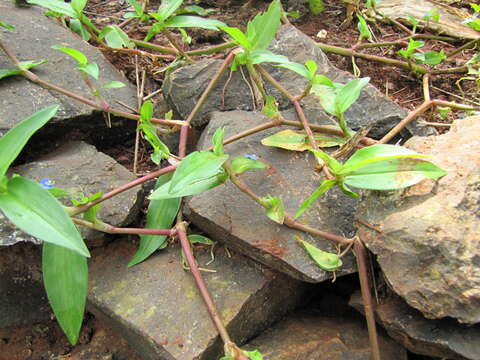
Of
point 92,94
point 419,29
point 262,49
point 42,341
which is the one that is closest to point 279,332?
point 42,341

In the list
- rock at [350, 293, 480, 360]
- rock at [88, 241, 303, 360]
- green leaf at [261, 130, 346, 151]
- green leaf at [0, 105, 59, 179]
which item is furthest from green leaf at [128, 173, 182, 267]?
rock at [350, 293, 480, 360]

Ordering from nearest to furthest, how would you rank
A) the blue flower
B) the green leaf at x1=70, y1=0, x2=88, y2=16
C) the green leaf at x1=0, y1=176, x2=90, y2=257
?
1. the green leaf at x1=0, y1=176, x2=90, y2=257
2. the blue flower
3. the green leaf at x1=70, y1=0, x2=88, y2=16

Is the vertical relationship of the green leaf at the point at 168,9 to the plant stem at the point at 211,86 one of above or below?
above

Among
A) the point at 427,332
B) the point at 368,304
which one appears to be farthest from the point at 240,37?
the point at 427,332

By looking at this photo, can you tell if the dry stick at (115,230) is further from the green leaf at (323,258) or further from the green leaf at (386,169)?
the green leaf at (386,169)

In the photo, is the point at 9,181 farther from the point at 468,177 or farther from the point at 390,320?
the point at 468,177

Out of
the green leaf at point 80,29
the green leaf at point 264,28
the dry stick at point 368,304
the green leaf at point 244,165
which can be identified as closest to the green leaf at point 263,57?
the green leaf at point 264,28

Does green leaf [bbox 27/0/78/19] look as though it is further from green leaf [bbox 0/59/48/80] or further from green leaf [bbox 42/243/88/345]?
green leaf [bbox 42/243/88/345]
